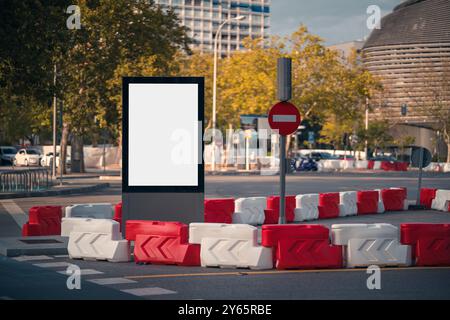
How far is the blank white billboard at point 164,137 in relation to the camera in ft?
57.0

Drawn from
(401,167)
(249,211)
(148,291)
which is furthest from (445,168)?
(148,291)

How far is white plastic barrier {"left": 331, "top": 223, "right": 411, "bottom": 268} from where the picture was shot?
A: 14227 mm

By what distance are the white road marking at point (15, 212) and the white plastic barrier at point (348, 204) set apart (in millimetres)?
8518

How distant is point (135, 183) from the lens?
57.4 ft

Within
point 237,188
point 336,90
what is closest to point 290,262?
point 237,188

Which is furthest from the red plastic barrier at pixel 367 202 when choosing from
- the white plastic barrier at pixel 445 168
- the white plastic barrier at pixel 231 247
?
the white plastic barrier at pixel 445 168

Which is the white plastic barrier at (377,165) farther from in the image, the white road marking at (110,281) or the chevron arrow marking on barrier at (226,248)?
the white road marking at (110,281)

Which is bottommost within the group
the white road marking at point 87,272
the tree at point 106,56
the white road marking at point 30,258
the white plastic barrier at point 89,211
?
the white road marking at point 30,258

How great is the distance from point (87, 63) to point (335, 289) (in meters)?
45.3

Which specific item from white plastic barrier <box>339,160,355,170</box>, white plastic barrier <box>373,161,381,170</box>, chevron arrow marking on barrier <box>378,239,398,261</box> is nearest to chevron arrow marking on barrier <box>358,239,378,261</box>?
chevron arrow marking on barrier <box>378,239,398,261</box>

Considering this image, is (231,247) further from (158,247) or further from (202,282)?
(202,282)

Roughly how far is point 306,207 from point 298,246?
10.6 m

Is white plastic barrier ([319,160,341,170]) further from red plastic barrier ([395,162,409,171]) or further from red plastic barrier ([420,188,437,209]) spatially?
red plastic barrier ([420,188,437,209])

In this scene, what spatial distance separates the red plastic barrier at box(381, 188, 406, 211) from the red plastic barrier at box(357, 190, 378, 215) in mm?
918
